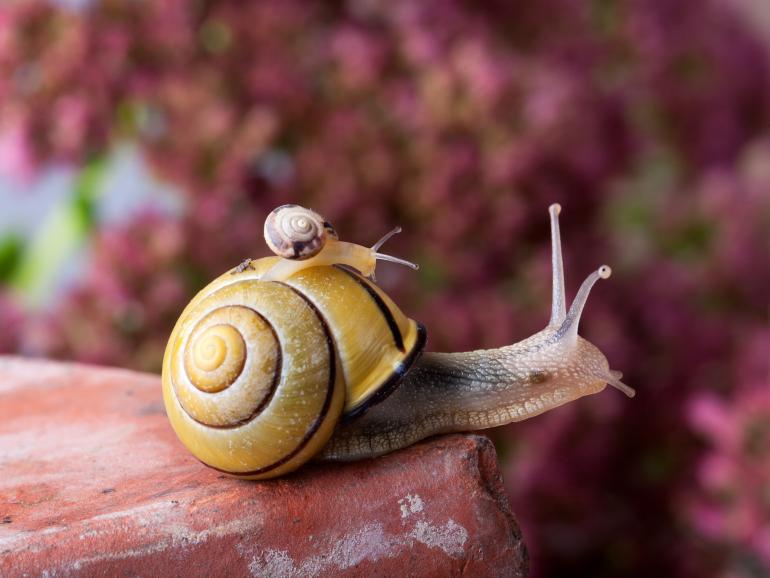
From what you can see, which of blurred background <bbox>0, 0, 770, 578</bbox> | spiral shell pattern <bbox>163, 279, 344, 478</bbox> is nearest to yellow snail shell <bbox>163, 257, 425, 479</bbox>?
spiral shell pattern <bbox>163, 279, 344, 478</bbox>

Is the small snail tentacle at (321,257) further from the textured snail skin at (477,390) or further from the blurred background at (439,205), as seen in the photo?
the blurred background at (439,205)

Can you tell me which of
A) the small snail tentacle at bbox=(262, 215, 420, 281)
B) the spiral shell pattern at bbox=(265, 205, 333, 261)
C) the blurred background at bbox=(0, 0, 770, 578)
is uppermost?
the spiral shell pattern at bbox=(265, 205, 333, 261)

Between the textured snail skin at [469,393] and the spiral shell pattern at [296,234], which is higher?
the spiral shell pattern at [296,234]

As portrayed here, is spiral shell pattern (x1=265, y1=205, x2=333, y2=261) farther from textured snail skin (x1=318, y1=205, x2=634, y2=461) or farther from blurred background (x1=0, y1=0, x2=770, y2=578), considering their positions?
blurred background (x1=0, y1=0, x2=770, y2=578)

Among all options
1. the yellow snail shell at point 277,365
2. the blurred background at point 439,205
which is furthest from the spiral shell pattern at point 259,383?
the blurred background at point 439,205

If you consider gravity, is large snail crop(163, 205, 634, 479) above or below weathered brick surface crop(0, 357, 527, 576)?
above

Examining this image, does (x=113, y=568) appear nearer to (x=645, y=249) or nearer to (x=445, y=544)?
(x=445, y=544)

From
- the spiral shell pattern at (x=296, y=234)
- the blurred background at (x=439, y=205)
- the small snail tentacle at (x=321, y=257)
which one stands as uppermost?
the spiral shell pattern at (x=296, y=234)

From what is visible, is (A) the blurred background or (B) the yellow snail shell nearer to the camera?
(B) the yellow snail shell

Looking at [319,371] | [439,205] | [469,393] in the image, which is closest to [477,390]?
[469,393]
